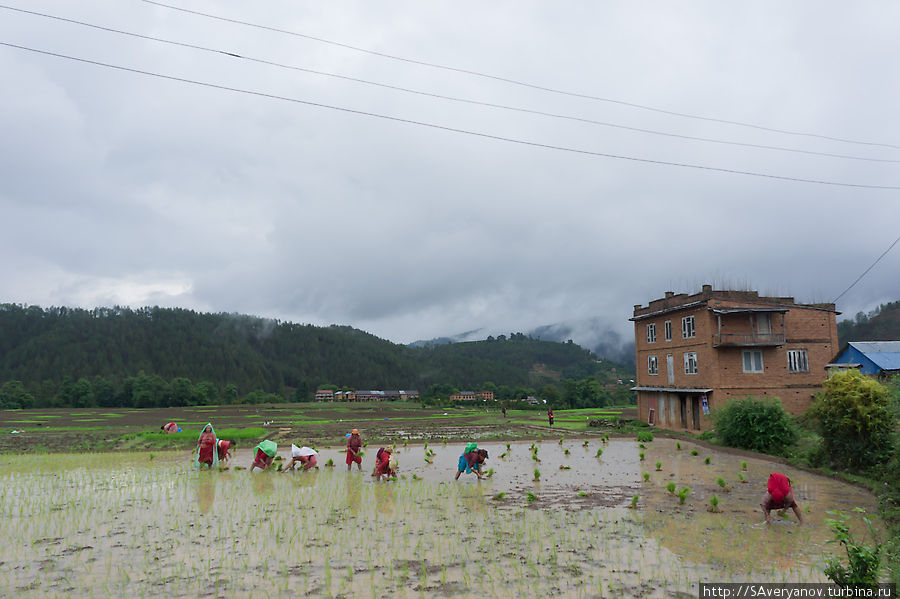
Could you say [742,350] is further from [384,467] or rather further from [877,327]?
[877,327]

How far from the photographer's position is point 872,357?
126 ft

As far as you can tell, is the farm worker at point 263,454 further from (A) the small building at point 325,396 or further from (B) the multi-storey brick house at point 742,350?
(A) the small building at point 325,396

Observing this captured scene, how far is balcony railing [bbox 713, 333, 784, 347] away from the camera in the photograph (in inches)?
1312

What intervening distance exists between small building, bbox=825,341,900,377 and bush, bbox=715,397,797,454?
15.3m

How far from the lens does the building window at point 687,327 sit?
118ft

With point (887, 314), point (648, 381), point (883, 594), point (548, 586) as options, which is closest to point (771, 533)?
point (883, 594)

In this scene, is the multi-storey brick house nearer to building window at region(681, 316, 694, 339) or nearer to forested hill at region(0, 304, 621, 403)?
building window at region(681, 316, 694, 339)

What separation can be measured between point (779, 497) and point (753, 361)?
25.7m

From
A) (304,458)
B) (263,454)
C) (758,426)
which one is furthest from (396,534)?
(758,426)

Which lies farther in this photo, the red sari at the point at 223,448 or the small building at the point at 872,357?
the small building at the point at 872,357

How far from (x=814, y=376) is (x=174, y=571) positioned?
3807 cm

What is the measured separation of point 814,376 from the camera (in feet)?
115

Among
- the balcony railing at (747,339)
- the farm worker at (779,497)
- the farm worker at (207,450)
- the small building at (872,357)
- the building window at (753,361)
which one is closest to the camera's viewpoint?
the farm worker at (779,497)

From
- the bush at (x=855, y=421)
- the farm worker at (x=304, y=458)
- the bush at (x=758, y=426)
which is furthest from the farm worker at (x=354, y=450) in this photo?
the bush at (x=758, y=426)
